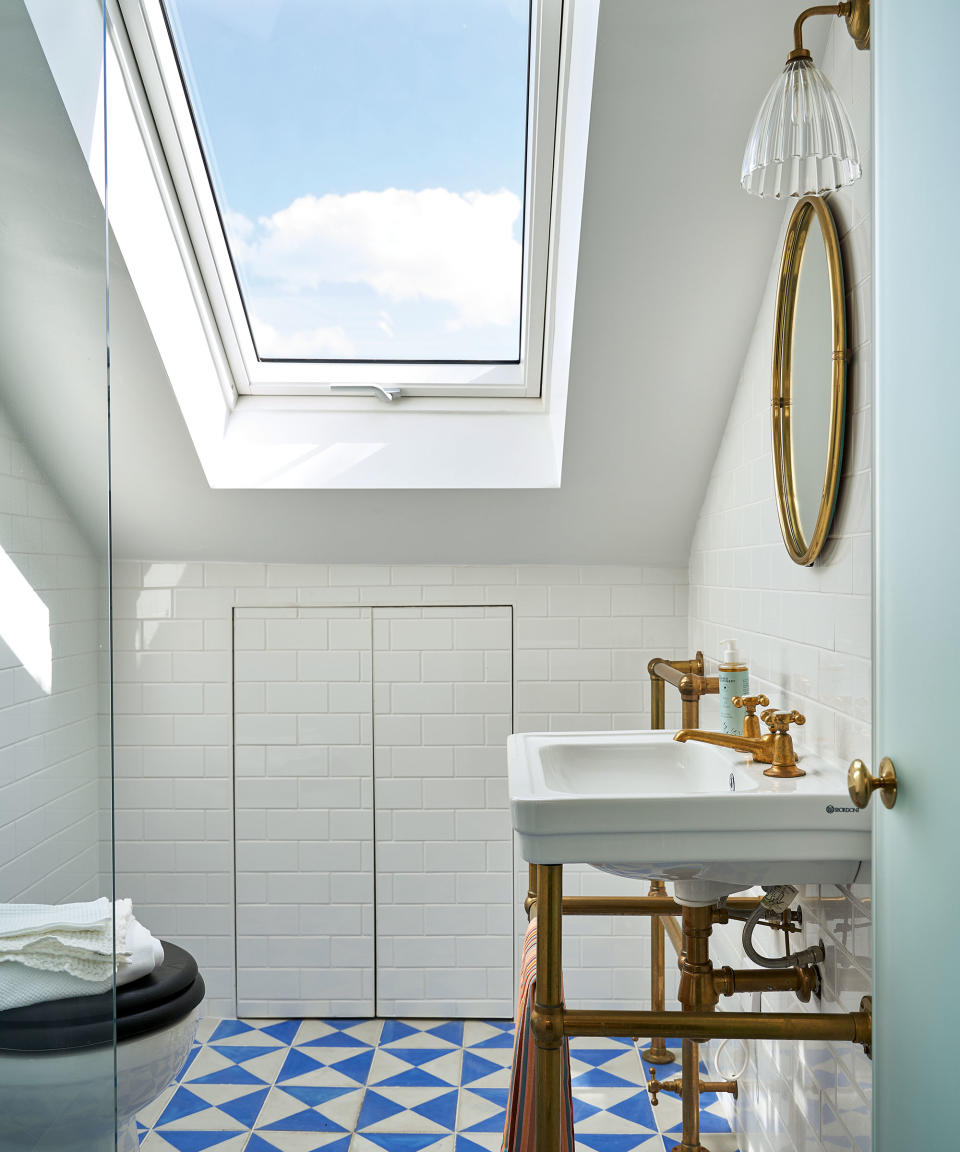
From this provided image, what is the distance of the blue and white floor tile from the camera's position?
2.45 metres

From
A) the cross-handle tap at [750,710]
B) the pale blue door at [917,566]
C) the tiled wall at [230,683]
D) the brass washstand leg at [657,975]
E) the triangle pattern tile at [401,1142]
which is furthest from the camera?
the tiled wall at [230,683]

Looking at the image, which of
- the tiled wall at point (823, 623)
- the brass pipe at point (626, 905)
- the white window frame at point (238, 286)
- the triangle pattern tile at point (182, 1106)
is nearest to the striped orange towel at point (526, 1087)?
the brass pipe at point (626, 905)

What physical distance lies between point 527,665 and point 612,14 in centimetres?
193

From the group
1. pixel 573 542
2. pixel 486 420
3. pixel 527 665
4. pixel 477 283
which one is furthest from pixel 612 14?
pixel 527 665

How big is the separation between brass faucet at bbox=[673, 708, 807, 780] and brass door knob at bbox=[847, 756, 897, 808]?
1.79 ft

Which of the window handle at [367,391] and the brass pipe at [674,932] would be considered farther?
the window handle at [367,391]

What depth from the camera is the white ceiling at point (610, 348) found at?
1.10 meters

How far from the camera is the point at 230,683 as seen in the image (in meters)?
3.19

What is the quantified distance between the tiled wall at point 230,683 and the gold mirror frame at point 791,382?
112 centimetres

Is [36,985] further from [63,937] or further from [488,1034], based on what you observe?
[488,1034]

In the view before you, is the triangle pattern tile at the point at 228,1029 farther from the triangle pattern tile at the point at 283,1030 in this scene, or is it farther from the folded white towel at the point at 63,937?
the folded white towel at the point at 63,937

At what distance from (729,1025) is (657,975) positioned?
124cm

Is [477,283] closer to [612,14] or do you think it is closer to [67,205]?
[612,14]

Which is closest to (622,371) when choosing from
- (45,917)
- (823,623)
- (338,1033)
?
(823,623)
